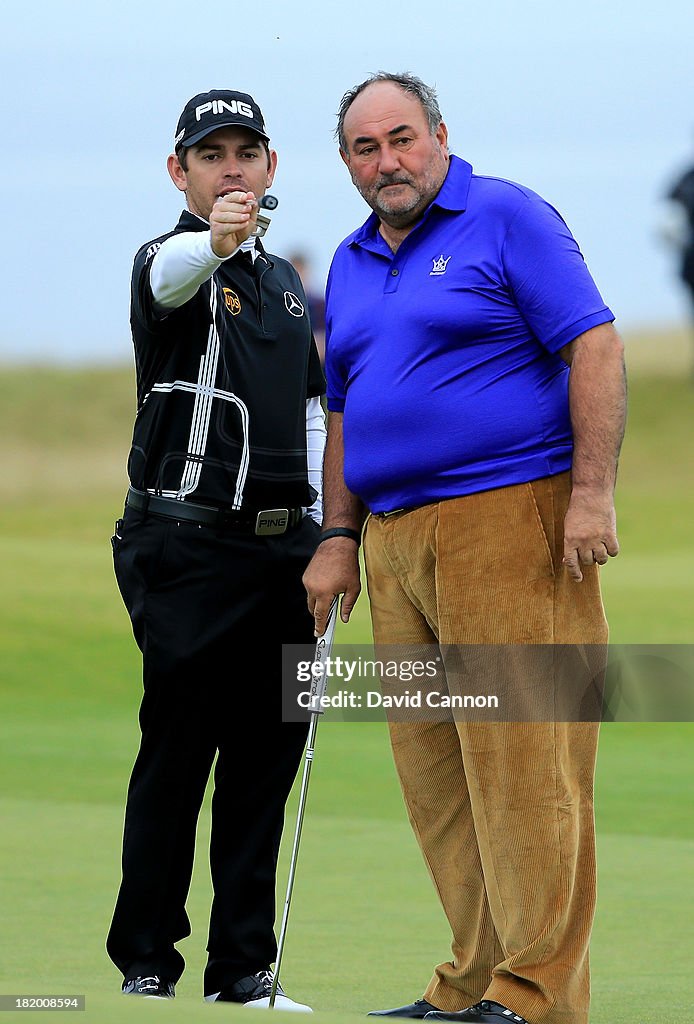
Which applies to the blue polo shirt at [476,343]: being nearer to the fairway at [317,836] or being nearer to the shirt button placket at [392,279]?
the shirt button placket at [392,279]

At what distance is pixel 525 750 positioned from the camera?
3178mm

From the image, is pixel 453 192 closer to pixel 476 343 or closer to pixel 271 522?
pixel 476 343

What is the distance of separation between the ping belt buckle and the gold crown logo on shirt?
617 millimetres

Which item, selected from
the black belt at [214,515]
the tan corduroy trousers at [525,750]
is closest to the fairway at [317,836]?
the tan corduroy trousers at [525,750]

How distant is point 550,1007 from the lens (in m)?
3.14

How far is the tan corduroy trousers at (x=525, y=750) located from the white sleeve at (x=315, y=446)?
463 mm

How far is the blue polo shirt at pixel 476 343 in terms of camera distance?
3168 millimetres

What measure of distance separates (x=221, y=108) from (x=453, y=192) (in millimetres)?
541

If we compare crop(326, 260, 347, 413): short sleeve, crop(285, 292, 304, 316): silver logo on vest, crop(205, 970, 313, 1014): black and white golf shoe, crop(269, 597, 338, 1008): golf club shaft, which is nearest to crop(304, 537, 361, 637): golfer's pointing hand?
crop(269, 597, 338, 1008): golf club shaft

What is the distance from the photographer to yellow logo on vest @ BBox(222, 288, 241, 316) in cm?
350

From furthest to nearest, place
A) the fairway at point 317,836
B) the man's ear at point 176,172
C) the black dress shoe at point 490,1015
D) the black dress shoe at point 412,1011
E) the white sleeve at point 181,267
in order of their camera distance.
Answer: the fairway at point 317,836 < the man's ear at point 176,172 < the black dress shoe at point 412,1011 < the white sleeve at point 181,267 < the black dress shoe at point 490,1015

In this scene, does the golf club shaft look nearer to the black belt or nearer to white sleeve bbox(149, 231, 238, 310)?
the black belt

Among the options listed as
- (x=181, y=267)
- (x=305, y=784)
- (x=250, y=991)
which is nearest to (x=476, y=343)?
(x=181, y=267)

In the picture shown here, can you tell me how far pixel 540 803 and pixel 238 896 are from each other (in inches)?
30.2
